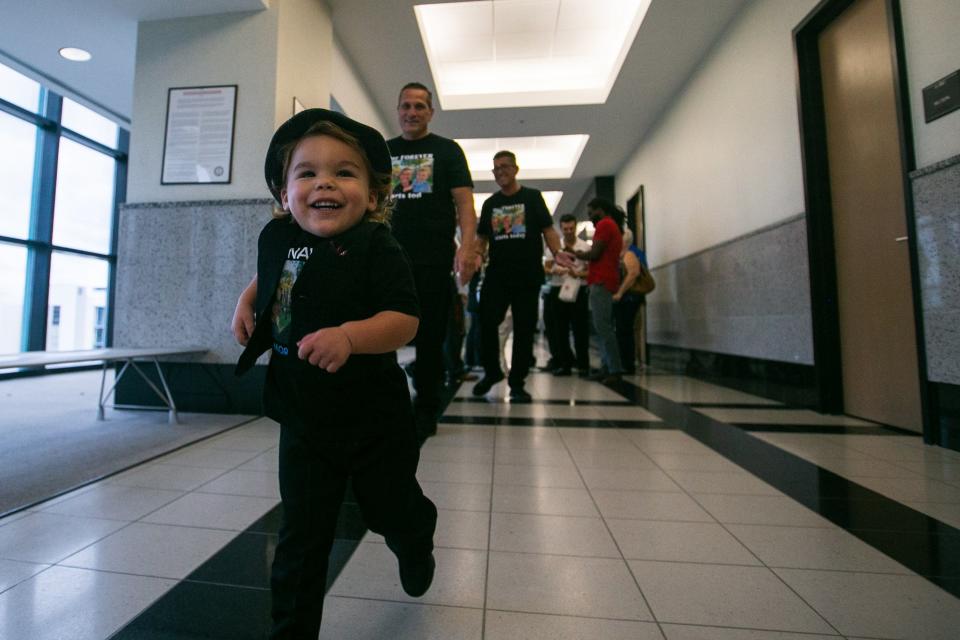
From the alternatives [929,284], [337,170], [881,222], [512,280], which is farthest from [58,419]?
[881,222]

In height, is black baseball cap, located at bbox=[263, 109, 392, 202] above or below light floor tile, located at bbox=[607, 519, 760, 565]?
above

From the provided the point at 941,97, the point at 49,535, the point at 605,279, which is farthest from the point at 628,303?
the point at 49,535

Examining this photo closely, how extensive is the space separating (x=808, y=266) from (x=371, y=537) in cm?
288

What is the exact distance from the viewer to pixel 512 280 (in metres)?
2.95

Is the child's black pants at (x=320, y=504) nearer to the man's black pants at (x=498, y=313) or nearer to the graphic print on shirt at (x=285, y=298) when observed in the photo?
the graphic print on shirt at (x=285, y=298)

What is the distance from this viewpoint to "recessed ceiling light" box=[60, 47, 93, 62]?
3.43 meters

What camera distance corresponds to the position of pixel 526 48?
4.70m

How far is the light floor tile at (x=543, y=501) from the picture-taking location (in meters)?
1.32

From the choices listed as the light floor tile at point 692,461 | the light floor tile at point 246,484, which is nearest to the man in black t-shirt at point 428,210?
the light floor tile at point 246,484

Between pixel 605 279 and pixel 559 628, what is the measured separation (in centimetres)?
329

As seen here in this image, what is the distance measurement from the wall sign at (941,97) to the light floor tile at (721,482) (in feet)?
5.59

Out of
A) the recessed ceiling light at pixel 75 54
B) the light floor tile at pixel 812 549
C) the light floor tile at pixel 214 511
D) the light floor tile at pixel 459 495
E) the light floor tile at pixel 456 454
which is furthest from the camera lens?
the recessed ceiling light at pixel 75 54

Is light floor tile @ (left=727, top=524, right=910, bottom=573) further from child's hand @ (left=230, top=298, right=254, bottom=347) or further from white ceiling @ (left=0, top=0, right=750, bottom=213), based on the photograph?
white ceiling @ (left=0, top=0, right=750, bottom=213)

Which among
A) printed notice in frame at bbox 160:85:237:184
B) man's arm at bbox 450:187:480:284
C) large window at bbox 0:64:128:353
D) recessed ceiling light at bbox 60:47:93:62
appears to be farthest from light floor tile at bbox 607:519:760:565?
large window at bbox 0:64:128:353
